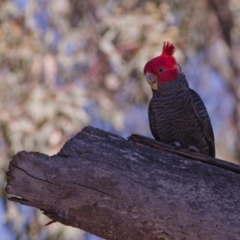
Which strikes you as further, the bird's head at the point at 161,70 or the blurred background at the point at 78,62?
the blurred background at the point at 78,62

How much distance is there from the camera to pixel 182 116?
421 cm

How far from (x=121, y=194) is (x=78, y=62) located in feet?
18.1

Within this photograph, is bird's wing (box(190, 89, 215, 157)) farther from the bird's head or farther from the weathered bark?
the weathered bark

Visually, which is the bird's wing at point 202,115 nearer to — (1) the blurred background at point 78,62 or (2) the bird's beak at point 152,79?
(2) the bird's beak at point 152,79

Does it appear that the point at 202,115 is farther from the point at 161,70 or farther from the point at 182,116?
the point at 161,70

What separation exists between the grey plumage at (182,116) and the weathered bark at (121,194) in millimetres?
1375

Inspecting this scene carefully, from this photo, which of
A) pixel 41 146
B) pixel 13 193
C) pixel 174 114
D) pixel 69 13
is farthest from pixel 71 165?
pixel 69 13

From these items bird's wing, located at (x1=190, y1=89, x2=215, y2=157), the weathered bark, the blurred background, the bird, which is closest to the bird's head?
the bird

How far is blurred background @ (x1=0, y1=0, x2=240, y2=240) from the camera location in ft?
22.2

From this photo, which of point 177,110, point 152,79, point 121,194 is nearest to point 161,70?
point 152,79

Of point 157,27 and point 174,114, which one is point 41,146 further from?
point 174,114

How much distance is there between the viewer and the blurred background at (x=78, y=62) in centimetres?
675

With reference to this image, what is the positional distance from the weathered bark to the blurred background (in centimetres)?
387

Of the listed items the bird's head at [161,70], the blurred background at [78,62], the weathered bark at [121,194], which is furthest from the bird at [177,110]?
the blurred background at [78,62]
